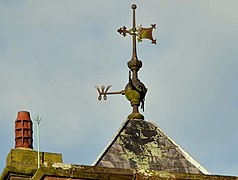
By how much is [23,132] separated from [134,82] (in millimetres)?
3180

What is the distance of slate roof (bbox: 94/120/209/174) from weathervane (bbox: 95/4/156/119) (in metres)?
0.61

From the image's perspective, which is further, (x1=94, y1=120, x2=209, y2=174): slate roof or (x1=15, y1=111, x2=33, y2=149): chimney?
(x1=15, y1=111, x2=33, y2=149): chimney

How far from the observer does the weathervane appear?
1016 inches

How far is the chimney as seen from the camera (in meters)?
24.0

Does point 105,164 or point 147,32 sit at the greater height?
point 147,32

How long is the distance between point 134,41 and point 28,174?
4791 mm

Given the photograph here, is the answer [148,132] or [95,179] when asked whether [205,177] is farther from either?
[148,132]

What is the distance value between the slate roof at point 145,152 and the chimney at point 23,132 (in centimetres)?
154

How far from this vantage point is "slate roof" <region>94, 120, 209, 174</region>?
78.5 feet

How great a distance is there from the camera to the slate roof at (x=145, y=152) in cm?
2394

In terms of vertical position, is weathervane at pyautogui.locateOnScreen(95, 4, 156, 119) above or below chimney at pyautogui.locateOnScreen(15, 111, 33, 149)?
above

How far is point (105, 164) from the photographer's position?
2367 centimetres

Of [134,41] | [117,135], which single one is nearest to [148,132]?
[117,135]

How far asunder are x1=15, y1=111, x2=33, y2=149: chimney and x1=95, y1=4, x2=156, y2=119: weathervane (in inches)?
97.5
